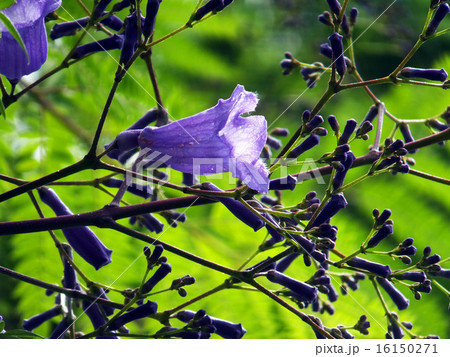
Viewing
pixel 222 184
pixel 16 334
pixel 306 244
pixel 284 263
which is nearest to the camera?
pixel 16 334

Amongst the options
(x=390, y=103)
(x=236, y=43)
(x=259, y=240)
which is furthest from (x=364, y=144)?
(x=236, y=43)

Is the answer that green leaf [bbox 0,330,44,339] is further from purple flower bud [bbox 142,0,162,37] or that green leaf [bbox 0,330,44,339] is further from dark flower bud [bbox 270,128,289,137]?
dark flower bud [bbox 270,128,289,137]

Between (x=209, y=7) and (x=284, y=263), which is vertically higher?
(x=209, y=7)

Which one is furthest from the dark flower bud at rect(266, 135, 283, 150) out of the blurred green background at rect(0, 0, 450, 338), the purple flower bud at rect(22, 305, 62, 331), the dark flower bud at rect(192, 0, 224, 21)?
the purple flower bud at rect(22, 305, 62, 331)

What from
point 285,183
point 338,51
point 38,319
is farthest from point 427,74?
point 38,319

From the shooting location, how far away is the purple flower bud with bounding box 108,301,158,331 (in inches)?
59.9

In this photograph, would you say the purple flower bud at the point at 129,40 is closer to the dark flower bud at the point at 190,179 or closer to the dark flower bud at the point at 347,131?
the dark flower bud at the point at 190,179

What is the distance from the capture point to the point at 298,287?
155cm

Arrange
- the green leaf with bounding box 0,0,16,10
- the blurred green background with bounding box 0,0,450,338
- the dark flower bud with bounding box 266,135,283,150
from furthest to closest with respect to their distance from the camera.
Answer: the blurred green background with bounding box 0,0,450,338, the dark flower bud with bounding box 266,135,283,150, the green leaf with bounding box 0,0,16,10

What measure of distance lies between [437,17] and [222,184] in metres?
1.89

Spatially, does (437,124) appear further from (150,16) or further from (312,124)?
(150,16)

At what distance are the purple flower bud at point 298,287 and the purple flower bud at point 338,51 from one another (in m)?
0.56

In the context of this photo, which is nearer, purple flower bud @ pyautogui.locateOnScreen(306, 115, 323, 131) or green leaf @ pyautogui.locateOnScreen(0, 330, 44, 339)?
green leaf @ pyautogui.locateOnScreen(0, 330, 44, 339)

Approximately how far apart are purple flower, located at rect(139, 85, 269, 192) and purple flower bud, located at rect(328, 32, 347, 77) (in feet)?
0.78
